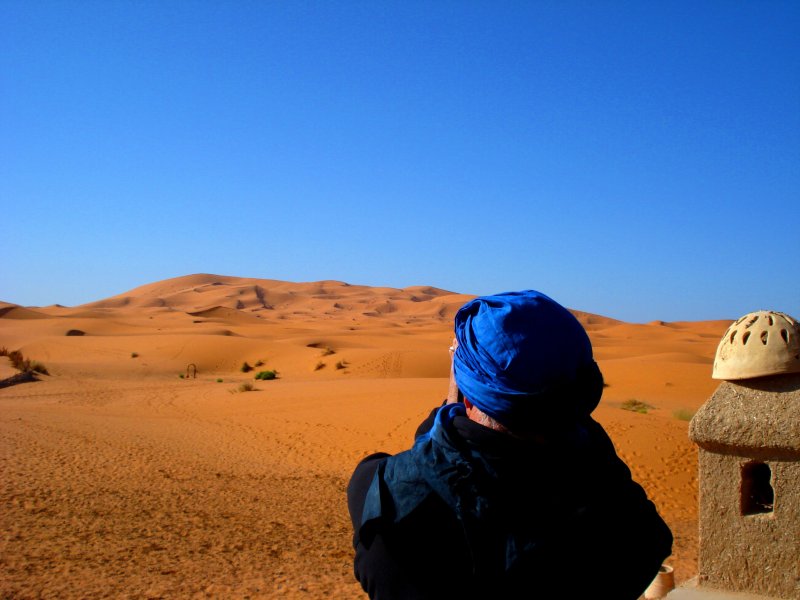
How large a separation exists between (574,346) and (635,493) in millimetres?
429

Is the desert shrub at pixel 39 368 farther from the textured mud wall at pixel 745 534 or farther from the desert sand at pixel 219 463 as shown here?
the textured mud wall at pixel 745 534

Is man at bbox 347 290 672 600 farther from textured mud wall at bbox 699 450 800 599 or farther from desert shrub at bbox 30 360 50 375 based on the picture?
desert shrub at bbox 30 360 50 375

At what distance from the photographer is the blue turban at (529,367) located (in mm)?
1669

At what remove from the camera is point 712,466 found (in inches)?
207

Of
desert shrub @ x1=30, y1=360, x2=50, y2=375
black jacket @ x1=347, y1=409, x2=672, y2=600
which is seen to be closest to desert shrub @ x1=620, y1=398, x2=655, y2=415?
black jacket @ x1=347, y1=409, x2=672, y2=600

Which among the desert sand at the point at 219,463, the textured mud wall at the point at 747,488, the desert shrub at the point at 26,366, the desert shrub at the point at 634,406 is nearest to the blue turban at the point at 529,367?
the textured mud wall at the point at 747,488

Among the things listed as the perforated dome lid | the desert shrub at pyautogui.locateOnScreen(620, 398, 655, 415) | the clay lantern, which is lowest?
the desert shrub at pyautogui.locateOnScreen(620, 398, 655, 415)

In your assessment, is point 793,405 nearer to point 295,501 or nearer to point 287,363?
point 295,501

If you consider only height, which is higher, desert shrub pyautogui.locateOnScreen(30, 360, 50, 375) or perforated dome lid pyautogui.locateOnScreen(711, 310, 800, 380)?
perforated dome lid pyautogui.locateOnScreen(711, 310, 800, 380)

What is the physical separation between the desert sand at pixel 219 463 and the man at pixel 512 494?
541 cm

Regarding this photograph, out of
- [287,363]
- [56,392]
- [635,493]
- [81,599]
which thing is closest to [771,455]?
[635,493]

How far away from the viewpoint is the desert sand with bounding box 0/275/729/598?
23.1 ft

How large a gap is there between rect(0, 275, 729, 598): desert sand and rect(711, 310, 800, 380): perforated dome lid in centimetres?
338

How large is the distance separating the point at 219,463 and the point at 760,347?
9.92 m
